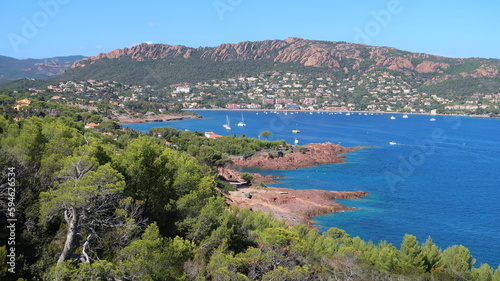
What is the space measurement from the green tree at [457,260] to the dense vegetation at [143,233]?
0.14 feet

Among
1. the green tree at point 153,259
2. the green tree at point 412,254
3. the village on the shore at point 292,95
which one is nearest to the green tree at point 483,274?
the green tree at point 412,254

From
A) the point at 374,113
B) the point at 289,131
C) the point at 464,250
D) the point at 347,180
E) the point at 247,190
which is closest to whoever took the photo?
the point at 464,250

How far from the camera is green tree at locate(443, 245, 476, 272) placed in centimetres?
1602

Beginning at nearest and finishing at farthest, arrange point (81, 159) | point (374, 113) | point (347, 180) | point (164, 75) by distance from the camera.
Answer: point (81, 159)
point (347, 180)
point (374, 113)
point (164, 75)

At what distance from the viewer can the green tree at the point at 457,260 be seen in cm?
1602

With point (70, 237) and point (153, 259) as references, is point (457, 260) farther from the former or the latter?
point (70, 237)

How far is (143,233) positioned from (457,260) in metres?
12.8

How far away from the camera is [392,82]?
181 m

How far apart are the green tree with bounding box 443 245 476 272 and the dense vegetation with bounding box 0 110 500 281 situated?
41 mm

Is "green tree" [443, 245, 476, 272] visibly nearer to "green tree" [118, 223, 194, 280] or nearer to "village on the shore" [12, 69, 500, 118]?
"green tree" [118, 223, 194, 280]

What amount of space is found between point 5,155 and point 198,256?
671 centimetres

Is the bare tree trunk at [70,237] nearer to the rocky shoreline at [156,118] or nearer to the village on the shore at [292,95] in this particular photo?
the rocky shoreline at [156,118]

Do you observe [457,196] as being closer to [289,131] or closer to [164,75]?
[289,131]

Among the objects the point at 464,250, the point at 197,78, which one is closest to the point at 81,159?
the point at 464,250
